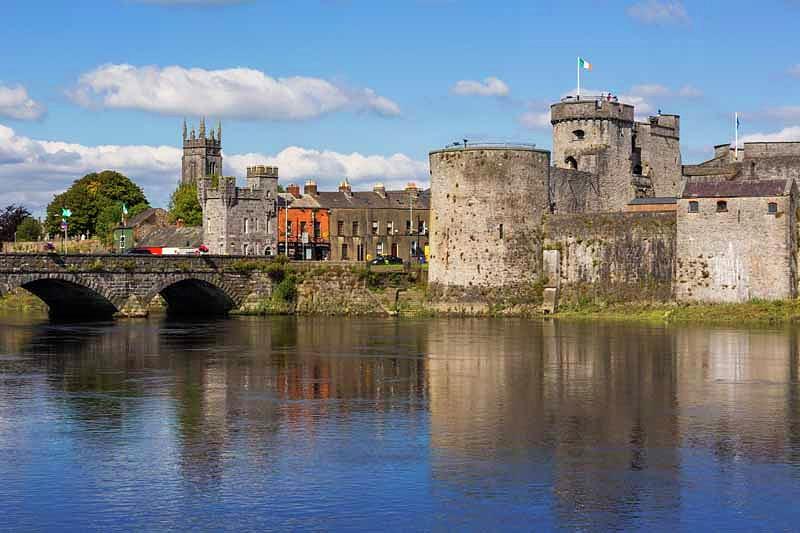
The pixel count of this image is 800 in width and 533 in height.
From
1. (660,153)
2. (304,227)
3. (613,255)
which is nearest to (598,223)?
(613,255)

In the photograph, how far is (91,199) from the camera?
363ft

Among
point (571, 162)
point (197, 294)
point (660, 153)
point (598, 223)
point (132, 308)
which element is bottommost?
point (132, 308)

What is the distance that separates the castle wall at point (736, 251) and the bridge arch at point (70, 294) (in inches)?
997

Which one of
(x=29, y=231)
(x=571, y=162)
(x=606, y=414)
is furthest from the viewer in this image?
(x=29, y=231)

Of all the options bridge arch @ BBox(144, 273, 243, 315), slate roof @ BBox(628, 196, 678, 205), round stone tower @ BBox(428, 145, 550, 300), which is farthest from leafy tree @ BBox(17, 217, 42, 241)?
slate roof @ BBox(628, 196, 678, 205)

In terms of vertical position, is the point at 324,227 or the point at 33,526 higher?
the point at 324,227

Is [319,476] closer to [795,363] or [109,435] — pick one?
[109,435]

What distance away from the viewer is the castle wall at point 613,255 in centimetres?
5569

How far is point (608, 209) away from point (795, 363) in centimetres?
3040

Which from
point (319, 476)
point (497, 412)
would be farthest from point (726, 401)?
point (319, 476)

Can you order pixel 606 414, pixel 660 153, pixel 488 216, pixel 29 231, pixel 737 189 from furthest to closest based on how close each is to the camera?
1. pixel 29 231
2. pixel 660 153
3. pixel 488 216
4. pixel 737 189
5. pixel 606 414

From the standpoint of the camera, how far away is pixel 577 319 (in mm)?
55031

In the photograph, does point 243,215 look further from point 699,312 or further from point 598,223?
point 699,312

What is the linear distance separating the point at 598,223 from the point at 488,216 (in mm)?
5130
